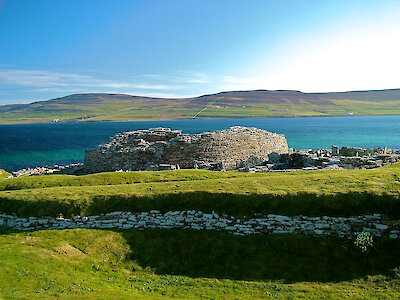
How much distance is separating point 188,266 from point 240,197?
524cm

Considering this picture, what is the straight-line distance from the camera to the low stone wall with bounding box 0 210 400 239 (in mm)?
14945

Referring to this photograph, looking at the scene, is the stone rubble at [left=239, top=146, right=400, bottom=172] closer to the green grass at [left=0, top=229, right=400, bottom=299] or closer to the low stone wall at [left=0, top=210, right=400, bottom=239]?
the low stone wall at [left=0, top=210, right=400, bottom=239]

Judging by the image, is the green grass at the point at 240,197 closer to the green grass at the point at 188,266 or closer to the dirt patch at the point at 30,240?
the green grass at the point at 188,266

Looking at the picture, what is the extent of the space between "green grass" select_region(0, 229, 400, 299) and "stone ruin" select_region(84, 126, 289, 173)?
17481 millimetres

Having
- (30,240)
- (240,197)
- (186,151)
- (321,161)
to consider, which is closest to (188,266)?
(240,197)

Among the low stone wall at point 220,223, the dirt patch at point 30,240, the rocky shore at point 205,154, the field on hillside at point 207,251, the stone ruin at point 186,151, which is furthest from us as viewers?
the stone ruin at point 186,151

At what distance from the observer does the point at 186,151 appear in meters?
35.9

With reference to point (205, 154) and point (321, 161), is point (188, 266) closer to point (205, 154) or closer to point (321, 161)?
point (321, 161)

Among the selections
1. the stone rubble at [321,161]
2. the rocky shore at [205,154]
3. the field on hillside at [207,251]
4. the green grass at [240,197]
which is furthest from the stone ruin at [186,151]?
the field on hillside at [207,251]

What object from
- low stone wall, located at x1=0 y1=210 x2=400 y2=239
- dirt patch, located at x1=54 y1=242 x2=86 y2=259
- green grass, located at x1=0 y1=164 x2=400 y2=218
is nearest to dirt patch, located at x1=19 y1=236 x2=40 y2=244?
low stone wall, located at x1=0 y1=210 x2=400 y2=239

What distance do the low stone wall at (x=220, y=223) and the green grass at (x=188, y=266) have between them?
54cm

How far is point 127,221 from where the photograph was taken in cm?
1730

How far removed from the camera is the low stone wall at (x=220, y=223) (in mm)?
14945

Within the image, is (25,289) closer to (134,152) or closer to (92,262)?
(92,262)
